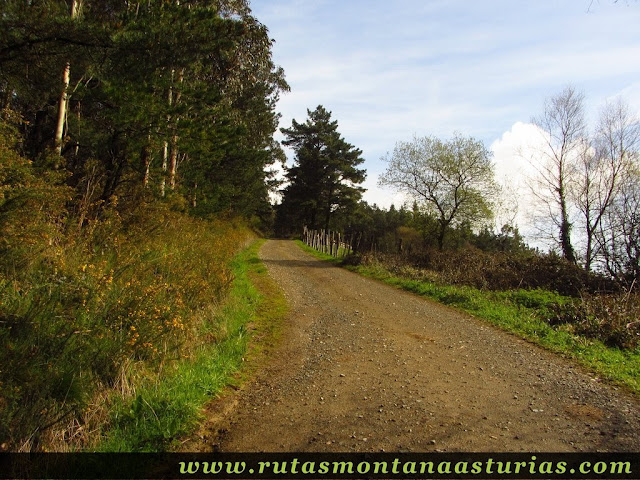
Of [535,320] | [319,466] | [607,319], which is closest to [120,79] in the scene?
[319,466]

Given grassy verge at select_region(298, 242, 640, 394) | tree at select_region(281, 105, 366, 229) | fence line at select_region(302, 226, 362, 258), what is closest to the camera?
grassy verge at select_region(298, 242, 640, 394)

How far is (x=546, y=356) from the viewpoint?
667 cm

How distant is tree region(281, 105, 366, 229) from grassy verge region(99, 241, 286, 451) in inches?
1483

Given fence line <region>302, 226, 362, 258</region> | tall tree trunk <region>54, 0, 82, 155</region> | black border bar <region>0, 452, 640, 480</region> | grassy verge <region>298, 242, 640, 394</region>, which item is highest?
tall tree trunk <region>54, 0, 82, 155</region>

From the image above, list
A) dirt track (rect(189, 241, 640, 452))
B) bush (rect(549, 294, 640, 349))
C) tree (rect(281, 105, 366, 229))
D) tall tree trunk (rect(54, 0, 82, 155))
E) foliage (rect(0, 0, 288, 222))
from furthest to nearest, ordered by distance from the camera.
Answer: tree (rect(281, 105, 366, 229)), tall tree trunk (rect(54, 0, 82, 155)), bush (rect(549, 294, 640, 349)), foliage (rect(0, 0, 288, 222)), dirt track (rect(189, 241, 640, 452))

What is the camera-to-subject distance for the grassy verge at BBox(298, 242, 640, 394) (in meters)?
6.23

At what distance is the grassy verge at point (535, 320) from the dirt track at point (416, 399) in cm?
44

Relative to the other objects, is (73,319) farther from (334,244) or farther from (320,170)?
(320,170)

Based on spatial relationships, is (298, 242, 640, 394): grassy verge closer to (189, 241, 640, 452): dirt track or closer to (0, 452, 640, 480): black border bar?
(189, 241, 640, 452): dirt track

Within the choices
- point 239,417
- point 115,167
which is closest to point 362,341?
point 239,417

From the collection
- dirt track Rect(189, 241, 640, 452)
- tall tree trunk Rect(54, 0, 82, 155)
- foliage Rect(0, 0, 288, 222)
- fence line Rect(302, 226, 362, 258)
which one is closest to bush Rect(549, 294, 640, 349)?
dirt track Rect(189, 241, 640, 452)

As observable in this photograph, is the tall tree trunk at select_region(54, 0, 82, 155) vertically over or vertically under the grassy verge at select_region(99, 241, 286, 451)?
over

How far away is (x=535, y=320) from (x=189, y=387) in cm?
792

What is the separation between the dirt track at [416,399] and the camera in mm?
3750
